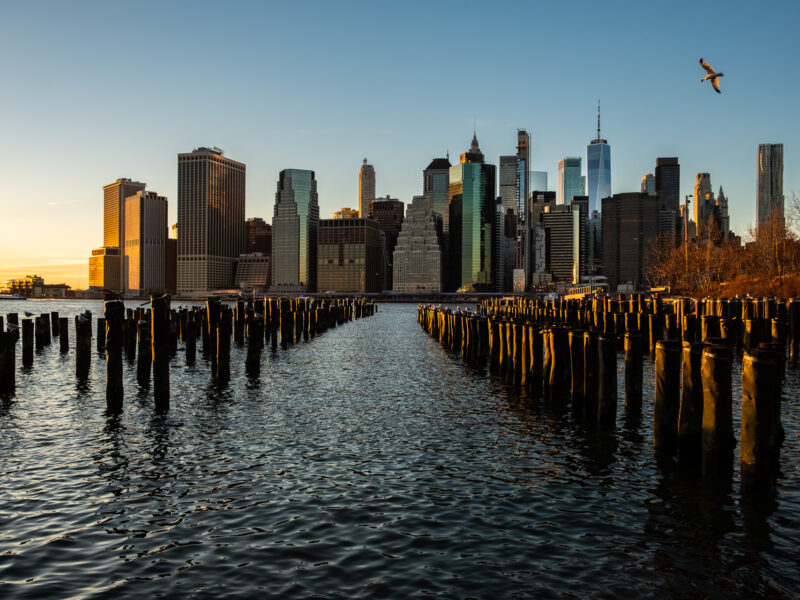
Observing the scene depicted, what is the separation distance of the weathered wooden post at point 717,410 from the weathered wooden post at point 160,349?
15.7 meters

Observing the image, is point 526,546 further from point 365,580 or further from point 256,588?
point 256,588

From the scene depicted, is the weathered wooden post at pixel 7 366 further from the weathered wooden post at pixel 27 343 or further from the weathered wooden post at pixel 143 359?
the weathered wooden post at pixel 27 343

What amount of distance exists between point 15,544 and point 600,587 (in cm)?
904

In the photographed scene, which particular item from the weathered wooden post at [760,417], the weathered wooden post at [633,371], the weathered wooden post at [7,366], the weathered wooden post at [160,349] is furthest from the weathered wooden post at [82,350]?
the weathered wooden post at [760,417]

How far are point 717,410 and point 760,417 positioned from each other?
80cm

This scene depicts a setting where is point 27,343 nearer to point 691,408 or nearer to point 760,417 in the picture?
point 691,408

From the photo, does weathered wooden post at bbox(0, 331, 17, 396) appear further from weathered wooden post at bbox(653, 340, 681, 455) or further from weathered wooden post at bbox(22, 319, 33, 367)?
weathered wooden post at bbox(653, 340, 681, 455)

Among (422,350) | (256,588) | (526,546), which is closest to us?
(256,588)

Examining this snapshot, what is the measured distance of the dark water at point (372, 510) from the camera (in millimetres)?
9273

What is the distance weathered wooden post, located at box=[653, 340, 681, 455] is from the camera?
48.6ft

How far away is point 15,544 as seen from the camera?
34.5ft

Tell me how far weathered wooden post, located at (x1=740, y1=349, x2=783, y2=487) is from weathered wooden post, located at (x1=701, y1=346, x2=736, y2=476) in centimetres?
36

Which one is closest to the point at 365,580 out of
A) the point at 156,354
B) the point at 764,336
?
the point at 156,354

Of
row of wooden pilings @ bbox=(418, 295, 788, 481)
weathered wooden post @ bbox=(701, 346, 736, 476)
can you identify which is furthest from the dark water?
row of wooden pilings @ bbox=(418, 295, 788, 481)
